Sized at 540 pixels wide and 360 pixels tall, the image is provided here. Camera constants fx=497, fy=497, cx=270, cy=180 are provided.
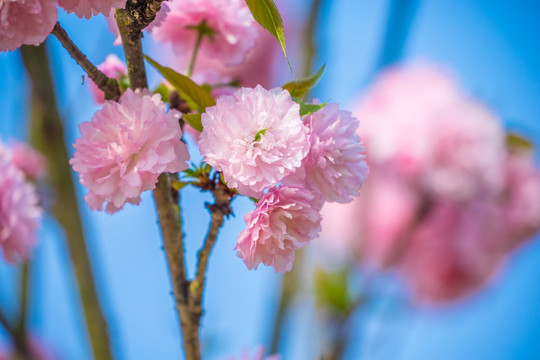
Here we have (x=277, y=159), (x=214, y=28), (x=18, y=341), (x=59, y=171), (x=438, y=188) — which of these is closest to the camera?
(x=277, y=159)

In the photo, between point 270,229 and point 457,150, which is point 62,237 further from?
point 457,150

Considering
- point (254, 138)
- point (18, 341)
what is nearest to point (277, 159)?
point (254, 138)

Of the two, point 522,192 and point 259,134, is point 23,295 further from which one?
point 522,192

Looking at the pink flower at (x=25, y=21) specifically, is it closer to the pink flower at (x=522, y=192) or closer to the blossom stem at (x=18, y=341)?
the blossom stem at (x=18, y=341)

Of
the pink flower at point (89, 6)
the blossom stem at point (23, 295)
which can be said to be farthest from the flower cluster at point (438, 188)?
the pink flower at point (89, 6)

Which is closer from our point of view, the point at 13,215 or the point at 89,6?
the point at 89,6

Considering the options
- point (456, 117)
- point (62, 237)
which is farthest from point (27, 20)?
point (456, 117)
